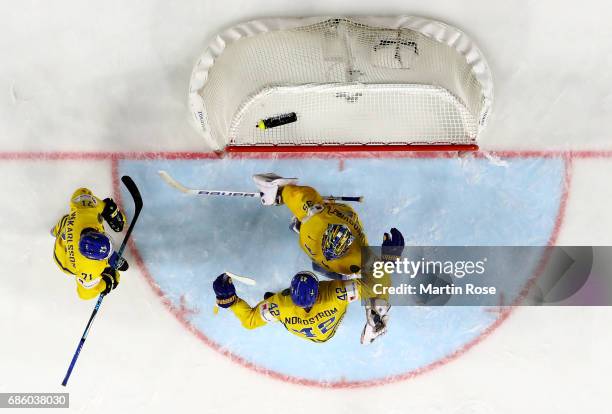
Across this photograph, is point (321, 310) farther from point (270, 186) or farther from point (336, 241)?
point (270, 186)

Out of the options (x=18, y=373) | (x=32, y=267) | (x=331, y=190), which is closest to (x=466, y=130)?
(x=331, y=190)

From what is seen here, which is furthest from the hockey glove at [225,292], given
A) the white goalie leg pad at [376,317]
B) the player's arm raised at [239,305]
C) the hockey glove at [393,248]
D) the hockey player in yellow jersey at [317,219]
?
the hockey glove at [393,248]

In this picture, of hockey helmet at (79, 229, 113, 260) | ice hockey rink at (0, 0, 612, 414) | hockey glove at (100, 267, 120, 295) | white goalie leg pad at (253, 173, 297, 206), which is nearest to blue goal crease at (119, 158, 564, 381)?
ice hockey rink at (0, 0, 612, 414)

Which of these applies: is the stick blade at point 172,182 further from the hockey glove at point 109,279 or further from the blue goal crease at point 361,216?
the hockey glove at point 109,279

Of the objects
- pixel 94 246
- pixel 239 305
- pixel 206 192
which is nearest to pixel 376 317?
pixel 239 305

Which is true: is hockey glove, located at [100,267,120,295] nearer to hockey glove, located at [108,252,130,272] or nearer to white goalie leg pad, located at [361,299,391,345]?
hockey glove, located at [108,252,130,272]

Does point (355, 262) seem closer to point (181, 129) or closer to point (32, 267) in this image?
point (181, 129)
